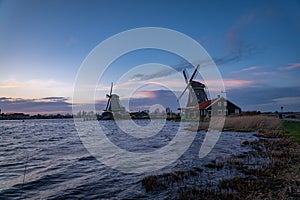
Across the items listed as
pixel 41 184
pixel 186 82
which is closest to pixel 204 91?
pixel 186 82

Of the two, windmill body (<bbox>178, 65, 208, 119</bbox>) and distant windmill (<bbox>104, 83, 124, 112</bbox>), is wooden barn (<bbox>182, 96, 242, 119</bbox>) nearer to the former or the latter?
windmill body (<bbox>178, 65, 208, 119</bbox>)

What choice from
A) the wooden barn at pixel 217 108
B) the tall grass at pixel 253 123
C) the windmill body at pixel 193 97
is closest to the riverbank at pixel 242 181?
the tall grass at pixel 253 123

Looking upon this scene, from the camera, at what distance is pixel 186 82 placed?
211 feet

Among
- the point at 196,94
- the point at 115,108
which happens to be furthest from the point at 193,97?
the point at 115,108

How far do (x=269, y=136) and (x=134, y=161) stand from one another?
14.8 metres

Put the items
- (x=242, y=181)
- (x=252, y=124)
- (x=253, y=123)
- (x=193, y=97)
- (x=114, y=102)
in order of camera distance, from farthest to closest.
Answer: (x=114, y=102)
(x=193, y=97)
(x=252, y=124)
(x=253, y=123)
(x=242, y=181)

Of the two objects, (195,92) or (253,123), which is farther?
(195,92)

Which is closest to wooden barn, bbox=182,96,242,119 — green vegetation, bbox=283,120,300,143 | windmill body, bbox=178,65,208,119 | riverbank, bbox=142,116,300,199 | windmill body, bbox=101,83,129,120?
windmill body, bbox=178,65,208,119

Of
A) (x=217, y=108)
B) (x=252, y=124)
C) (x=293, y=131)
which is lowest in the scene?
(x=293, y=131)

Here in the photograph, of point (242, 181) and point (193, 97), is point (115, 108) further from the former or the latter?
point (242, 181)

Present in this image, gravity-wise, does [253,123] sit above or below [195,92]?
below

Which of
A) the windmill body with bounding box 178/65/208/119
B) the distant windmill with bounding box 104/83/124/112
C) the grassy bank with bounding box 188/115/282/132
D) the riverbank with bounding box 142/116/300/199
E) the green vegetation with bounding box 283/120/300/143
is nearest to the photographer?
the riverbank with bounding box 142/116/300/199

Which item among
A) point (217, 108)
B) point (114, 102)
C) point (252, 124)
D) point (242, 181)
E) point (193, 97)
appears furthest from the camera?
point (114, 102)

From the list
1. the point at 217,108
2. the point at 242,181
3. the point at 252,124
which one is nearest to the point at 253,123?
the point at 252,124
